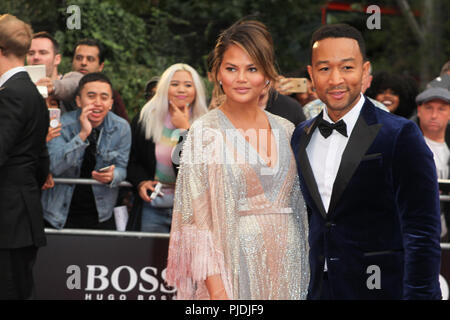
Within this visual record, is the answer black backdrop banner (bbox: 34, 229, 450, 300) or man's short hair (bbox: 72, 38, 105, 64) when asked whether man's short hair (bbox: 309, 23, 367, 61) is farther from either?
man's short hair (bbox: 72, 38, 105, 64)

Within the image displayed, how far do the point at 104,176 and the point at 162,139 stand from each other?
20.5 inches

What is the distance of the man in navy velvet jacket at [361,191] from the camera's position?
107 inches

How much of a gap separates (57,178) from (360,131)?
289 cm

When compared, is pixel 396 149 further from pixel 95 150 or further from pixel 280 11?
pixel 280 11

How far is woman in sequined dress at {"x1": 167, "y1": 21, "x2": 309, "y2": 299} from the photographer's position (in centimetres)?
309

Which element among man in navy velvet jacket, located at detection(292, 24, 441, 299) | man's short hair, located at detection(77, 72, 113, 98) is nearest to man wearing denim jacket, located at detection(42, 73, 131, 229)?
man's short hair, located at detection(77, 72, 113, 98)

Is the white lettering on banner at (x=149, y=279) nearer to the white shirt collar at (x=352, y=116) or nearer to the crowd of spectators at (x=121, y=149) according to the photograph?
the crowd of spectators at (x=121, y=149)

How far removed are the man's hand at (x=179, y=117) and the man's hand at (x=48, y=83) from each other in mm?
985

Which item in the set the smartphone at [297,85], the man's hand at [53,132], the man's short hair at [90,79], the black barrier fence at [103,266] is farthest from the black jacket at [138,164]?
the smartphone at [297,85]

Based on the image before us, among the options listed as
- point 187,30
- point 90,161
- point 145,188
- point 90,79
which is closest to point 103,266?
point 145,188

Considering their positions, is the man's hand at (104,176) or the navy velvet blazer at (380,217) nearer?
the navy velvet blazer at (380,217)
